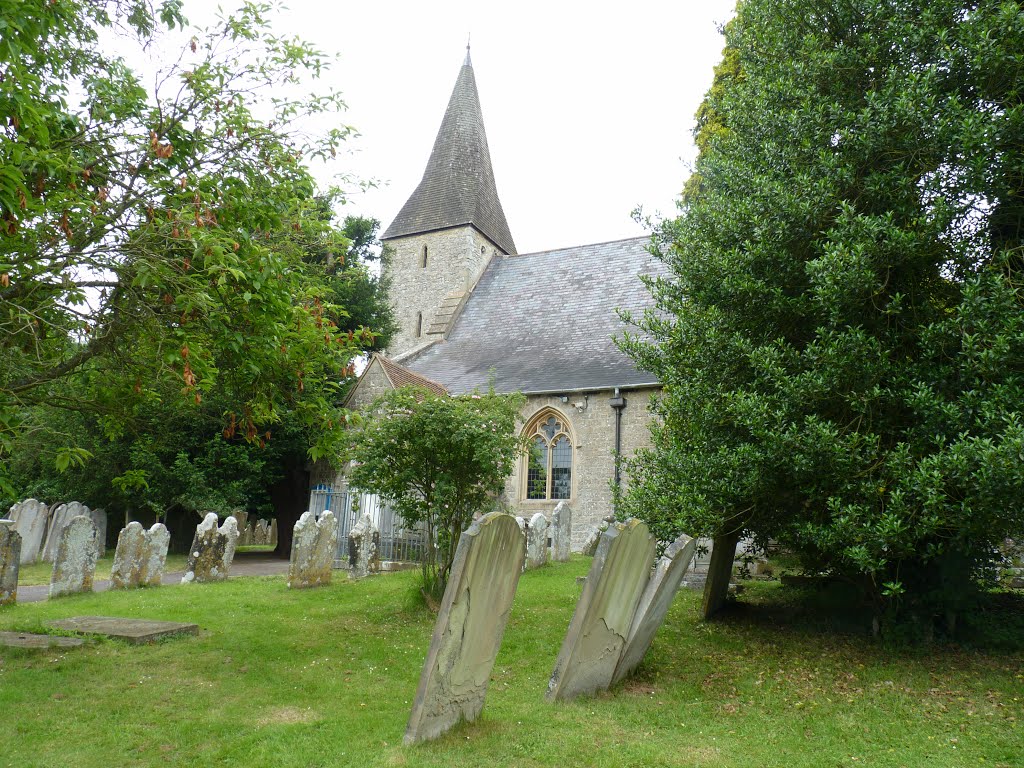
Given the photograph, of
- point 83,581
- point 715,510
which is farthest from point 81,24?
point 83,581

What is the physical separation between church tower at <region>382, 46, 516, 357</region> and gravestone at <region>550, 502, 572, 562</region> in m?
12.3

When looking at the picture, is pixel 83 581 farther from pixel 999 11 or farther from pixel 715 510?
pixel 999 11

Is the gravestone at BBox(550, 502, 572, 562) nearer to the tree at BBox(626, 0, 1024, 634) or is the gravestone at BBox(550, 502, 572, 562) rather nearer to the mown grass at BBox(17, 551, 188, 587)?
the tree at BBox(626, 0, 1024, 634)

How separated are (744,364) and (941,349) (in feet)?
6.08

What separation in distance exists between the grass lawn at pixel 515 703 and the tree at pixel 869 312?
1.03 m

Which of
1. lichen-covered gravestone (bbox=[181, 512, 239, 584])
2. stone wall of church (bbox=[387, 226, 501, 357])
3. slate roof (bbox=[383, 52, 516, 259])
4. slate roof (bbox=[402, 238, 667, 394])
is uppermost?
slate roof (bbox=[383, 52, 516, 259])

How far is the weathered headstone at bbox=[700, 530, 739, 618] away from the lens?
29.6ft

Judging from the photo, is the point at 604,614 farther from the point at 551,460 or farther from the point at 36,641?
the point at 551,460

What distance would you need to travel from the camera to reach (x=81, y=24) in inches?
247

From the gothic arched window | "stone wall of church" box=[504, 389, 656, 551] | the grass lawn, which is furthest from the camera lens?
the gothic arched window

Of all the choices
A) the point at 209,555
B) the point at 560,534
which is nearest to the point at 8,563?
the point at 209,555

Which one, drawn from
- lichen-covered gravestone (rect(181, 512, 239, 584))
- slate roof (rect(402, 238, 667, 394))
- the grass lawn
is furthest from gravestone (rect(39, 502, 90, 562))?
slate roof (rect(402, 238, 667, 394))

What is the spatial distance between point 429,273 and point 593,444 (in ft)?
40.8

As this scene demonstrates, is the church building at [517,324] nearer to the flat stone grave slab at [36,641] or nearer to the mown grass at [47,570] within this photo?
the mown grass at [47,570]
